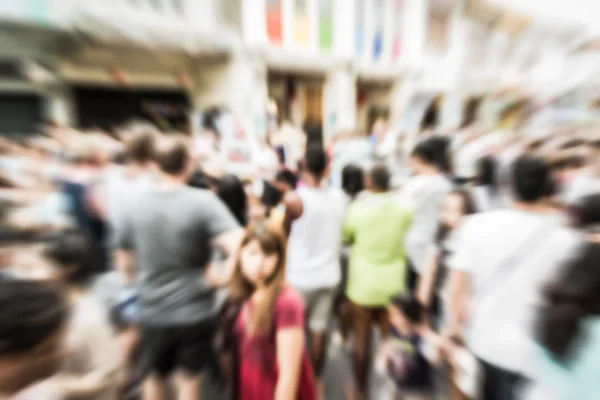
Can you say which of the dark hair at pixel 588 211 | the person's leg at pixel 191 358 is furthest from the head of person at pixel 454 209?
the person's leg at pixel 191 358

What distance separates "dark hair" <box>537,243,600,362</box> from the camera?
1.14 meters

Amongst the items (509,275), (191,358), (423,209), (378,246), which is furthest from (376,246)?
(191,358)

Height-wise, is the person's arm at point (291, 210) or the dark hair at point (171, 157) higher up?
the dark hair at point (171, 157)

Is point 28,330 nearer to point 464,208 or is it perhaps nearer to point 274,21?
point 464,208

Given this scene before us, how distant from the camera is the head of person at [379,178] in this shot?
232cm

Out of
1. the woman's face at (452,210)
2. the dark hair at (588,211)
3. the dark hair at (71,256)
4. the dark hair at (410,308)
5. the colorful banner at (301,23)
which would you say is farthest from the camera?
the colorful banner at (301,23)

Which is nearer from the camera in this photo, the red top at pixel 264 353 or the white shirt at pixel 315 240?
the red top at pixel 264 353

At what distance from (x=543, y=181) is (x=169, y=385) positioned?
2.02 meters

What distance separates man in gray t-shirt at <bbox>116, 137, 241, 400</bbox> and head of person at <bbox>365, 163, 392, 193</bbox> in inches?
35.9

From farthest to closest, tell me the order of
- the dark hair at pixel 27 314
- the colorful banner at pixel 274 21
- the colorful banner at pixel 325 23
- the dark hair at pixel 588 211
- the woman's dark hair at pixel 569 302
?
the colorful banner at pixel 325 23, the colorful banner at pixel 274 21, the dark hair at pixel 588 211, the woman's dark hair at pixel 569 302, the dark hair at pixel 27 314

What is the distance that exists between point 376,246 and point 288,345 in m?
1.10

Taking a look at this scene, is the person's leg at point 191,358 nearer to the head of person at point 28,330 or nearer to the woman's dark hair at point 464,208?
the head of person at point 28,330

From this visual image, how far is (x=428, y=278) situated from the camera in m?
2.47

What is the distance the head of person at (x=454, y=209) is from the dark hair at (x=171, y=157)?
1.64 meters
